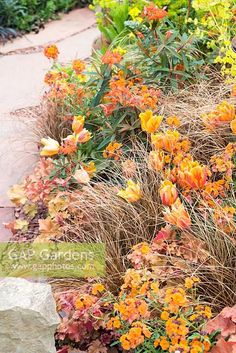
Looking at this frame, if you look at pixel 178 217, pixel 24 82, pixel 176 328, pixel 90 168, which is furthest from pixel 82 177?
pixel 24 82

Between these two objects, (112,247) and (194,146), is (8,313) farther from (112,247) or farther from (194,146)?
(194,146)

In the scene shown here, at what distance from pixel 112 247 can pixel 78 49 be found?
393cm

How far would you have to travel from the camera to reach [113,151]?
302 centimetres

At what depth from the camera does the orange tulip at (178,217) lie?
7.52ft

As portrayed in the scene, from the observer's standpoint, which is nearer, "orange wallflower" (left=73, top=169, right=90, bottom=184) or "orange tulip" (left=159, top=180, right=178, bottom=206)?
"orange tulip" (left=159, top=180, right=178, bottom=206)

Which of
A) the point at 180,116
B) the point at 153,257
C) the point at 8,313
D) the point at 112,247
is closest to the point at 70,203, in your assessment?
the point at 112,247

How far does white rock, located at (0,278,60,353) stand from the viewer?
→ 1.86 m

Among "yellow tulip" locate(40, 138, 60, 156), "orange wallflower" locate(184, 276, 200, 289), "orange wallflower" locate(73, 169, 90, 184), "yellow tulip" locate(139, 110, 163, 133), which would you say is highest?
"yellow tulip" locate(139, 110, 163, 133)

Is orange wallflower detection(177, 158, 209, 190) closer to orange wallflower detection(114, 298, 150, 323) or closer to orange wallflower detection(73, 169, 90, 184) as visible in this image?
orange wallflower detection(73, 169, 90, 184)

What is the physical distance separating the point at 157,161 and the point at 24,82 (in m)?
2.76

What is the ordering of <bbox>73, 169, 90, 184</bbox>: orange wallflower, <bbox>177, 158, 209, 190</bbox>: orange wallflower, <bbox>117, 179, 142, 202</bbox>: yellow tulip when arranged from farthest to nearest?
<bbox>73, 169, 90, 184</bbox>: orange wallflower, <bbox>117, 179, 142, 202</bbox>: yellow tulip, <bbox>177, 158, 209, 190</bbox>: orange wallflower

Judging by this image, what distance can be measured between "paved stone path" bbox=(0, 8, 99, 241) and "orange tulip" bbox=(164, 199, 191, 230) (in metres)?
1.02

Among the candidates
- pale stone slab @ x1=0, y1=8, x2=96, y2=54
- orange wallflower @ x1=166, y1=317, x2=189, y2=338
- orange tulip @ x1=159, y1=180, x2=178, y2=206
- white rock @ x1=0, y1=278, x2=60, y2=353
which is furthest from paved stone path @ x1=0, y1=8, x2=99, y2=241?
orange wallflower @ x1=166, y1=317, x2=189, y2=338

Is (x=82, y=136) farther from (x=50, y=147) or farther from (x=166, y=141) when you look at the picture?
(x=166, y=141)
